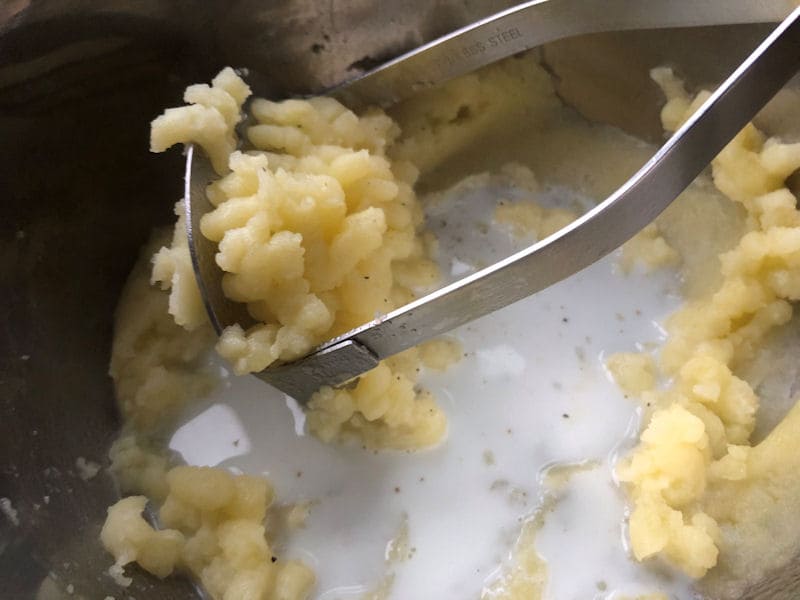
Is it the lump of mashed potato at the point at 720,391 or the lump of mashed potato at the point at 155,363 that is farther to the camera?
the lump of mashed potato at the point at 155,363

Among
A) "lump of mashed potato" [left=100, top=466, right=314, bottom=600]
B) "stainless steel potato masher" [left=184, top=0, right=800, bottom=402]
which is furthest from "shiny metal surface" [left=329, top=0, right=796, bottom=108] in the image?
"lump of mashed potato" [left=100, top=466, right=314, bottom=600]

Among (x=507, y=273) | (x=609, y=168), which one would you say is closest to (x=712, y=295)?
(x=609, y=168)


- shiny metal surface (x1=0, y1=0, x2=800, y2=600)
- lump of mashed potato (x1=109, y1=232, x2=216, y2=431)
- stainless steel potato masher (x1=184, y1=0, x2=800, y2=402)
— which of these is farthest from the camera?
lump of mashed potato (x1=109, y1=232, x2=216, y2=431)

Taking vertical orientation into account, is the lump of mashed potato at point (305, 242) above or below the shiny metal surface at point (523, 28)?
below

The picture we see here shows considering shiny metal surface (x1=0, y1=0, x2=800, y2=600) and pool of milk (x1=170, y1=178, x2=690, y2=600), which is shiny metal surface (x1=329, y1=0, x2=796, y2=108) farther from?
pool of milk (x1=170, y1=178, x2=690, y2=600)

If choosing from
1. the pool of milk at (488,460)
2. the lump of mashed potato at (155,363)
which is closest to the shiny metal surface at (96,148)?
the lump of mashed potato at (155,363)

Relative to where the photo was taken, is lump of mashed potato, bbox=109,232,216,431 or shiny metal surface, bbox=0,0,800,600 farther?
lump of mashed potato, bbox=109,232,216,431

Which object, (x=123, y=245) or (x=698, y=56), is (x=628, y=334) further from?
(x=123, y=245)

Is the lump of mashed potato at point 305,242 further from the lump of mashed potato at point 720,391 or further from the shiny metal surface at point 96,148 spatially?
the lump of mashed potato at point 720,391
